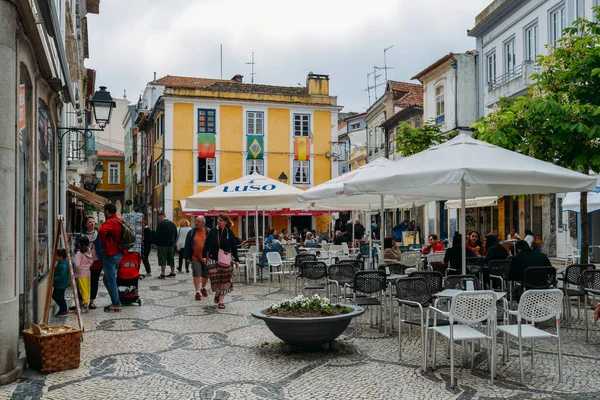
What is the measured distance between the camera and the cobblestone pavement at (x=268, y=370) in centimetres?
557

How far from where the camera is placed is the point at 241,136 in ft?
117

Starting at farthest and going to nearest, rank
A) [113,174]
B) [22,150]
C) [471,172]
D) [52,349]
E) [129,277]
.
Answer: [113,174]
[129,277]
[471,172]
[22,150]
[52,349]

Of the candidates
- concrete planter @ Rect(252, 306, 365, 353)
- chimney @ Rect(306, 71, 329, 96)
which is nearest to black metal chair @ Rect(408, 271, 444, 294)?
concrete planter @ Rect(252, 306, 365, 353)

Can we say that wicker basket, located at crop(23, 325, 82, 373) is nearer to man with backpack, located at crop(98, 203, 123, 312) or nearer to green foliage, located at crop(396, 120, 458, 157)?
man with backpack, located at crop(98, 203, 123, 312)

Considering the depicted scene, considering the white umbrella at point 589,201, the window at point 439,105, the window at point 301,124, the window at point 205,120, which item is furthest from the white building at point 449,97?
the window at point 205,120

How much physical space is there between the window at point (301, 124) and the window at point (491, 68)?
13183 mm

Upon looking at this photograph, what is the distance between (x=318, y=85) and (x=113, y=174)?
3548 centimetres

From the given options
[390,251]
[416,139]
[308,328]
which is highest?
[416,139]

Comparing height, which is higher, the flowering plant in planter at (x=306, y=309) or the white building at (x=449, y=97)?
the white building at (x=449, y=97)

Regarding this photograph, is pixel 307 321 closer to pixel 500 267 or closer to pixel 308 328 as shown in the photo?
pixel 308 328

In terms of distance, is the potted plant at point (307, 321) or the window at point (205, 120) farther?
the window at point (205, 120)

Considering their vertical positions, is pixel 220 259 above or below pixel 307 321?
above

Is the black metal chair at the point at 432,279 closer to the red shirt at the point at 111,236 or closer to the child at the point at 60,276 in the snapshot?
the red shirt at the point at 111,236

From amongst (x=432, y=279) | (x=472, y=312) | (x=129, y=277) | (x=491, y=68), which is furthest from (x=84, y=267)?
(x=491, y=68)
